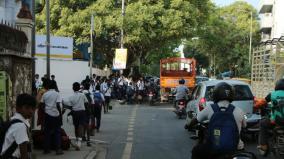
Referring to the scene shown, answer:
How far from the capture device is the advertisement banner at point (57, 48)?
91.7ft

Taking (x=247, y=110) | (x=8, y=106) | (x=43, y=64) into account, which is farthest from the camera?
(x=43, y=64)

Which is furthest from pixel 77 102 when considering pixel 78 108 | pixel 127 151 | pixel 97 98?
pixel 97 98

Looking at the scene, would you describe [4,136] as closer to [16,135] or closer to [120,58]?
[16,135]

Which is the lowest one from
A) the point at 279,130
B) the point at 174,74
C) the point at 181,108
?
the point at 181,108

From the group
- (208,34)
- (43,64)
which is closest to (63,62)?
(43,64)

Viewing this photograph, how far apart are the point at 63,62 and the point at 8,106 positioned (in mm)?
20548

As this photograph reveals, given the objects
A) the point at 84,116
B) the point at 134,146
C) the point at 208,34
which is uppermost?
the point at 208,34

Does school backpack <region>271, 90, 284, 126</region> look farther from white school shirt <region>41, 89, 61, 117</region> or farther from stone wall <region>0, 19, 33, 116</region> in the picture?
stone wall <region>0, 19, 33, 116</region>

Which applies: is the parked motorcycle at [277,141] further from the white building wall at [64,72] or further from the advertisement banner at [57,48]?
the advertisement banner at [57,48]

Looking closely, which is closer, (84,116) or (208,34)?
(84,116)

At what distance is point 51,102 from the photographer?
34.7 ft

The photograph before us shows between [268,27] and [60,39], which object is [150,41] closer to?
[60,39]

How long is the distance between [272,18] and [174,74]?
113 feet

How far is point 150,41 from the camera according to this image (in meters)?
35.5
